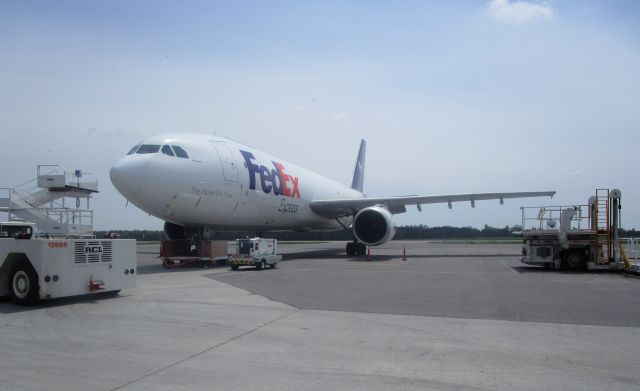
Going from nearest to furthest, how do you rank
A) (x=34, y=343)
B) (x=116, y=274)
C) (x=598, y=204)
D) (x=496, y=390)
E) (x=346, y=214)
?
(x=496, y=390), (x=34, y=343), (x=116, y=274), (x=598, y=204), (x=346, y=214)

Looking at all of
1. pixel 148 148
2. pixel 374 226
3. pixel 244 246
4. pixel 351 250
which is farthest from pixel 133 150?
pixel 351 250

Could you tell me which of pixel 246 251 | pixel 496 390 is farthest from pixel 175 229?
pixel 496 390

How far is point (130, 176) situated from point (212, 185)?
3.07m

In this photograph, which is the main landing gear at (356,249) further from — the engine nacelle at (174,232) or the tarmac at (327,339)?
the tarmac at (327,339)

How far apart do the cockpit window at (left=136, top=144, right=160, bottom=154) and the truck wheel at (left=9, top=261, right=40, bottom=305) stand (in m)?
7.38

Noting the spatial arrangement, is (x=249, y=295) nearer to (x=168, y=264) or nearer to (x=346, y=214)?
(x=168, y=264)

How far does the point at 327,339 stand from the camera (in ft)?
23.0

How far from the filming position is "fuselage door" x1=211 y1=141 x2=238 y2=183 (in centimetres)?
1900

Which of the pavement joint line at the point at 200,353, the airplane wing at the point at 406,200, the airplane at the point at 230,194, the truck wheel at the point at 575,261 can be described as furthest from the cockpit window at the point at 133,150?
the truck wheel at the point at 575,261

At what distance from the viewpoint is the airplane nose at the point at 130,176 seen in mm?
15883

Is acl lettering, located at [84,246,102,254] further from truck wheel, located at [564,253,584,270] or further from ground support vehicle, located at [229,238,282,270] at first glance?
truck wheel, located at [564,253,584,270]

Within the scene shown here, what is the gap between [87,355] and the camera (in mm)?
6082

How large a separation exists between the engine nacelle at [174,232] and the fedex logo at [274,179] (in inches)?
139

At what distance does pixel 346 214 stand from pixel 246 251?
12949 mm
